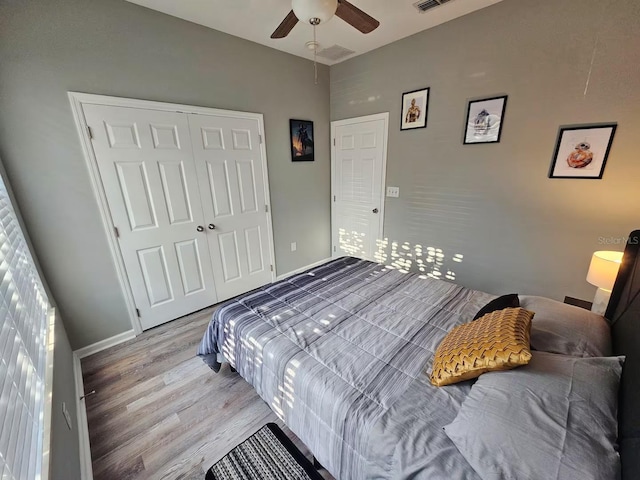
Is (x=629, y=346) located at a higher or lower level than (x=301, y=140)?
lower

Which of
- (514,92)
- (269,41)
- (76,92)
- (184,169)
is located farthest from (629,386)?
(269,41)

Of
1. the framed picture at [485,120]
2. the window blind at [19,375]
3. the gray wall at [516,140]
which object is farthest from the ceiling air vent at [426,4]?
the window blind at [19,375]

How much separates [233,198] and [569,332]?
2763mm

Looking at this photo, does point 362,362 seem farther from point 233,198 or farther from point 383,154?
point 383,154

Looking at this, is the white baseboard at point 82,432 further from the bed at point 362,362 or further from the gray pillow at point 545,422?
the gray pillow at point 545,422

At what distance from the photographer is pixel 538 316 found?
4.24 ft

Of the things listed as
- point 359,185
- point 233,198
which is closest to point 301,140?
point 359,185

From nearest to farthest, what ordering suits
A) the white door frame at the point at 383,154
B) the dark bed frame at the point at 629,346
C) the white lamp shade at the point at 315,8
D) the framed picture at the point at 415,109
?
the dark bed frame at the point at 629,346 < the white lamp shade at the point at 315,8 < the framed picture at the point at 415,109 < the white door frame at the point at 383,154

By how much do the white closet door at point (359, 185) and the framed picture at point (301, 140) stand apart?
384 mm

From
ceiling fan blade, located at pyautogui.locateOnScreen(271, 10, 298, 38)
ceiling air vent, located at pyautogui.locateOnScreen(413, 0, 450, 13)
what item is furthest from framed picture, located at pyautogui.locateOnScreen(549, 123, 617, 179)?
ceiling fan blade, located at pyautogui.locateOnScreen(271, 10, 298, 38)

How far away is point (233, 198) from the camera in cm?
280

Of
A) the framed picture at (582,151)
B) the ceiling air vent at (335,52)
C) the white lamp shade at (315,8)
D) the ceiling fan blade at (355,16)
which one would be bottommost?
the framed picture at (582,151)

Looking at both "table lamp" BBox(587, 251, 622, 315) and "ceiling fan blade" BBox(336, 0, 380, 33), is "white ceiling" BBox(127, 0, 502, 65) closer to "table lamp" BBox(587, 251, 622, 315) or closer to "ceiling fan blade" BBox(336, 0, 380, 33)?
"ceiling fan blade" BBox(336, 0, 380, 33)

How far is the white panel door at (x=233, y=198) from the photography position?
8.34ft
